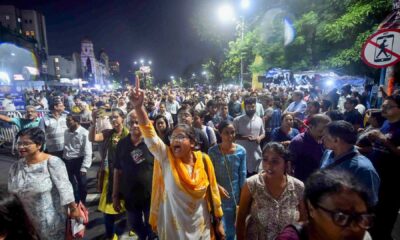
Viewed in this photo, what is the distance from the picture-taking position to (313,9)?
15695 mm

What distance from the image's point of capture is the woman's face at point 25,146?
305cm

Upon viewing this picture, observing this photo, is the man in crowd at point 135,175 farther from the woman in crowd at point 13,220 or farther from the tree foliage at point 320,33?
the tree foliage at point 320,33

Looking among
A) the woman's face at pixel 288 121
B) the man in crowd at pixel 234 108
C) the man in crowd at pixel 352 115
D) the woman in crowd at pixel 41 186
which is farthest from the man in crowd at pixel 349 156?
the man in crowd at pixel 234 108

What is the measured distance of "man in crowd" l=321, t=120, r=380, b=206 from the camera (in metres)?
2.96

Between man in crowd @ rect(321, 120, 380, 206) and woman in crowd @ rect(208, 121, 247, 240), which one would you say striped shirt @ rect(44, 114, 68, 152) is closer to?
woman in crowd @ rect(208, 121, 247, 240)

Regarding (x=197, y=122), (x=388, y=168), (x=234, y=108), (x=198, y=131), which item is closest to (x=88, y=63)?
(x=234, y=108)

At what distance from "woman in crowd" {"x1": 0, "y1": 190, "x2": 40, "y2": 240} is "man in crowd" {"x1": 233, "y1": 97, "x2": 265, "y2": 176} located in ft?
14.5

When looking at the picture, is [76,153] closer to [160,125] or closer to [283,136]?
[160,125]

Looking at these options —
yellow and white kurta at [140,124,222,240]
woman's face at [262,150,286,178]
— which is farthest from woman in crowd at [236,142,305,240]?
yellow and white kurta at [140,124,222,240]

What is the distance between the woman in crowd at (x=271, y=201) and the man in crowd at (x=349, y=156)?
76cm

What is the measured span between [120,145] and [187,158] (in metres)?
1.35

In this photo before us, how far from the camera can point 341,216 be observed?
1538mm

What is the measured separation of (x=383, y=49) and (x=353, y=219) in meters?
4.72

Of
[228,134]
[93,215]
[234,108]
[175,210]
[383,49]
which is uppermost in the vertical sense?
[383,49]
